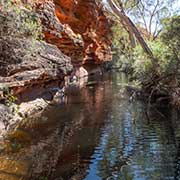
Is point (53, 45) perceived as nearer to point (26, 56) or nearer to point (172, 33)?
point (26, 56)

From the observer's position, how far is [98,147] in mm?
11227

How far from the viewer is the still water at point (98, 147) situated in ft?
29.1

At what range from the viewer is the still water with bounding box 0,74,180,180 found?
886cm

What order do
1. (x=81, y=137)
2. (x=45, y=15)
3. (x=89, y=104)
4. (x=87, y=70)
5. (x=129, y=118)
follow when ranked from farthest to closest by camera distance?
1. (x=87, y=70)
2. (x=45, y=15)
3. (x=89, y=104)
4. (x=129, y=118)
5. (x=81, y=137)

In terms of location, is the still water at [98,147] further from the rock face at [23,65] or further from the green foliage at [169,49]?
the green foliage at [169,49]

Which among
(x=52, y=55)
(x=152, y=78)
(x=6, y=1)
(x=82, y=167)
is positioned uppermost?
(x=6, y=1)

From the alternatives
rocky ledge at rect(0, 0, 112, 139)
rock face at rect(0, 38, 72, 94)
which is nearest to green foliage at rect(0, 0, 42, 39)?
rocky ledge at rect(0, 0, 112, 139)

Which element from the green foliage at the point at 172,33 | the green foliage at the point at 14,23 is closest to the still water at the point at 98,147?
the green foliage at the point at 172,33

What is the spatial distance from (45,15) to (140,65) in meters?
9.92

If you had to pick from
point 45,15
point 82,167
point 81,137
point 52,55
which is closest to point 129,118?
point 81,137

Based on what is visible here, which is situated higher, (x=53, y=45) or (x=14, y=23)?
(x=14, y=23)

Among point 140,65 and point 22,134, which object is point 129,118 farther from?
point 140,65

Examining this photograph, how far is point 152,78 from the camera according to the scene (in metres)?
20.1

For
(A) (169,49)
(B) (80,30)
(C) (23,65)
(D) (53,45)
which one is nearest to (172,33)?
(A) (169,49)
